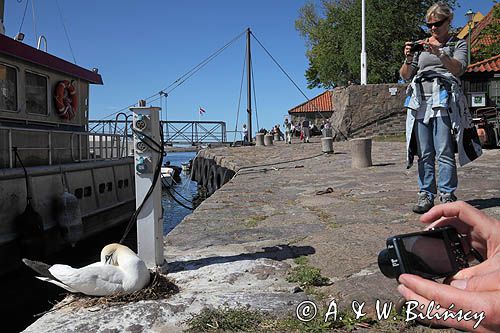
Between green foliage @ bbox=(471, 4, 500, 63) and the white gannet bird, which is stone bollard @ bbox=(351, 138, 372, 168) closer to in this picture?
the white gannet bird

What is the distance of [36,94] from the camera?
9695 millimetres

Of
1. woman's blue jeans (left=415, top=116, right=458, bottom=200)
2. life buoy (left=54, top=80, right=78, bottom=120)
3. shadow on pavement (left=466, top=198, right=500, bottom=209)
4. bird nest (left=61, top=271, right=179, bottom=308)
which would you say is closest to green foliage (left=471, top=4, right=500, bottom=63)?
life buoy (left=54, top=80, right=78, bottom=120)

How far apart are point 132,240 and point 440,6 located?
24.5ft

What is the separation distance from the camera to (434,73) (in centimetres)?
413

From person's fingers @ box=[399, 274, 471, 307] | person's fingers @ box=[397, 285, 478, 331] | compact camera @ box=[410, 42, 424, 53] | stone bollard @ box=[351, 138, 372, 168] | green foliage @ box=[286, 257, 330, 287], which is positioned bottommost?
green foliage @ box=[286, 257, 330, 287]

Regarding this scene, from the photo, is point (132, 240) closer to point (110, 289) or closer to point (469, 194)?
point (469, 194)

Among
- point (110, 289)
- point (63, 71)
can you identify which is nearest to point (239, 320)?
point (110, 289)

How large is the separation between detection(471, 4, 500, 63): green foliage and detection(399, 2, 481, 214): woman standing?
1897cm

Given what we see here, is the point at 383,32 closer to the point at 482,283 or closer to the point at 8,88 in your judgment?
the point at 8,88

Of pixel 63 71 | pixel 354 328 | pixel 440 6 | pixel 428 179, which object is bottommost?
pixel 354 328

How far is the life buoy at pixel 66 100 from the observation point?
10.5m

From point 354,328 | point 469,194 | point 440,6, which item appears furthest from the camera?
point 469,194

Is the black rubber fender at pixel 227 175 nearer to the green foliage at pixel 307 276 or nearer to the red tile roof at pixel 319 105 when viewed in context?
the green foliage at pixel 307 276

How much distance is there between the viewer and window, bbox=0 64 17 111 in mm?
8492
